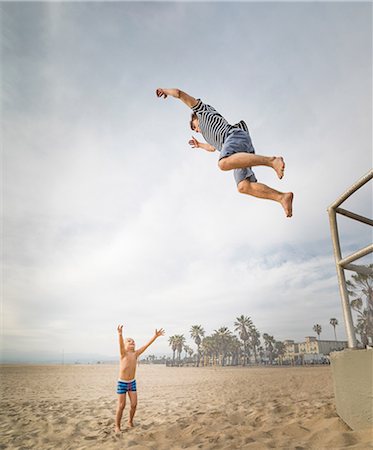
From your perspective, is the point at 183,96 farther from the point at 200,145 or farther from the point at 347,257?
the point at 347,257

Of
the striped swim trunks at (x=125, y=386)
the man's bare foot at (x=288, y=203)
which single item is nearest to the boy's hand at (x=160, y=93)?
the man's bare foot at (x=288, y=203)

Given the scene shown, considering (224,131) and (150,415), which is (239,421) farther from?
(224,131)

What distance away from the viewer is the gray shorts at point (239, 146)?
2924mm

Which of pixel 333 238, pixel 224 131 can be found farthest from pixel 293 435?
pixel 224 131

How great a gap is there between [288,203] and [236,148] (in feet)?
2.33

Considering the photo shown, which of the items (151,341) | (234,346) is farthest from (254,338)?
(151,341)

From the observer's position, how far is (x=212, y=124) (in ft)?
10.7

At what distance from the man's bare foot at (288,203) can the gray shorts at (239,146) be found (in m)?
0.42

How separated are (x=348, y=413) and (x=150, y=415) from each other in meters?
4.19

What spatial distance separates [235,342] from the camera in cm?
9262

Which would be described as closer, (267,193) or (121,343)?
(267,193)

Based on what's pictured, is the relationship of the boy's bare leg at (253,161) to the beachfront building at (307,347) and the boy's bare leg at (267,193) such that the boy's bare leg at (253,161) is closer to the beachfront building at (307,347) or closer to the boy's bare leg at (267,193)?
the boy's bare leg at (267,193)

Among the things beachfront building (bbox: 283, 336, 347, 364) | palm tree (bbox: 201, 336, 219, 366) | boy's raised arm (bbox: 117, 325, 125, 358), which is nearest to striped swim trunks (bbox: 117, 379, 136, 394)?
boy's raised arm (bbox: 117, 325, 125, 358)

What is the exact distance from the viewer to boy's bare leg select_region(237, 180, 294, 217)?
9.45 feet
